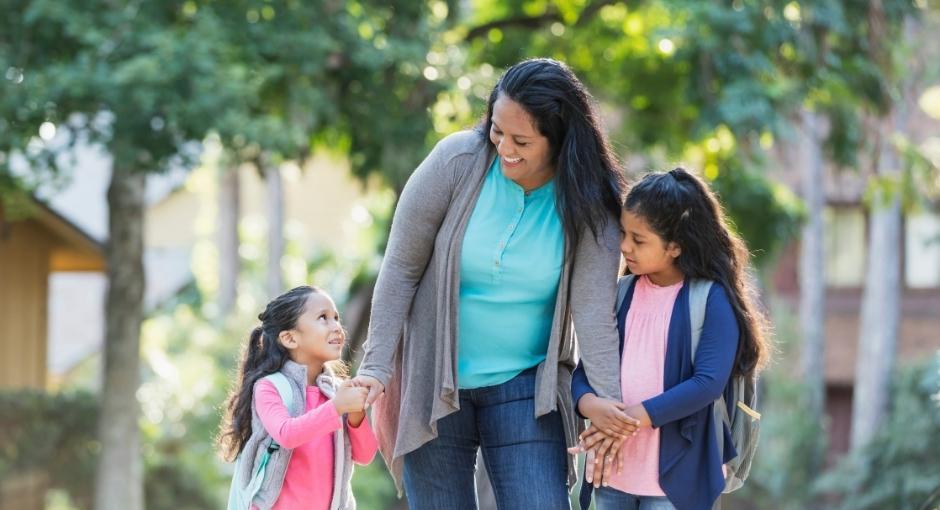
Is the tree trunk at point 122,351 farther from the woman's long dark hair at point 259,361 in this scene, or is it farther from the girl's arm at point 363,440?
the girl's arm at point 363,440

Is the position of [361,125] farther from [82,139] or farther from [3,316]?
[3,316]

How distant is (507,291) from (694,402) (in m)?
0.60

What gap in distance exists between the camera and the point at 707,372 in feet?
13.5

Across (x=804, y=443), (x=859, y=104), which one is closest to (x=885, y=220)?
(x=804, y=443)

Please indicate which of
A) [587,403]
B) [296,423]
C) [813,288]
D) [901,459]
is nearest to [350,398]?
[296,423]

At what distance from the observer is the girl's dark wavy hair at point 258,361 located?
4504 mm

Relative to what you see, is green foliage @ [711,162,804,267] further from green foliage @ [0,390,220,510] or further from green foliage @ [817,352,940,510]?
green foliage @ [0,390,220,510]

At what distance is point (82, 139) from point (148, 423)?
7.23 meters

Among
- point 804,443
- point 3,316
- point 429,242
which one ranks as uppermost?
point 429,242

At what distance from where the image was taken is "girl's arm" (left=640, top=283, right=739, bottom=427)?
4.09 m

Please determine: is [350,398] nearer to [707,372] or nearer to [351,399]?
[351,399]

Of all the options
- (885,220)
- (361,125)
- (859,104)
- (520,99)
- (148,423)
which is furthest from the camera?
(885,220)

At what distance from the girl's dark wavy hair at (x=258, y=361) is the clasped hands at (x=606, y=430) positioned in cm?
96

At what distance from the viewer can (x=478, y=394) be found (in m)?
4.23
